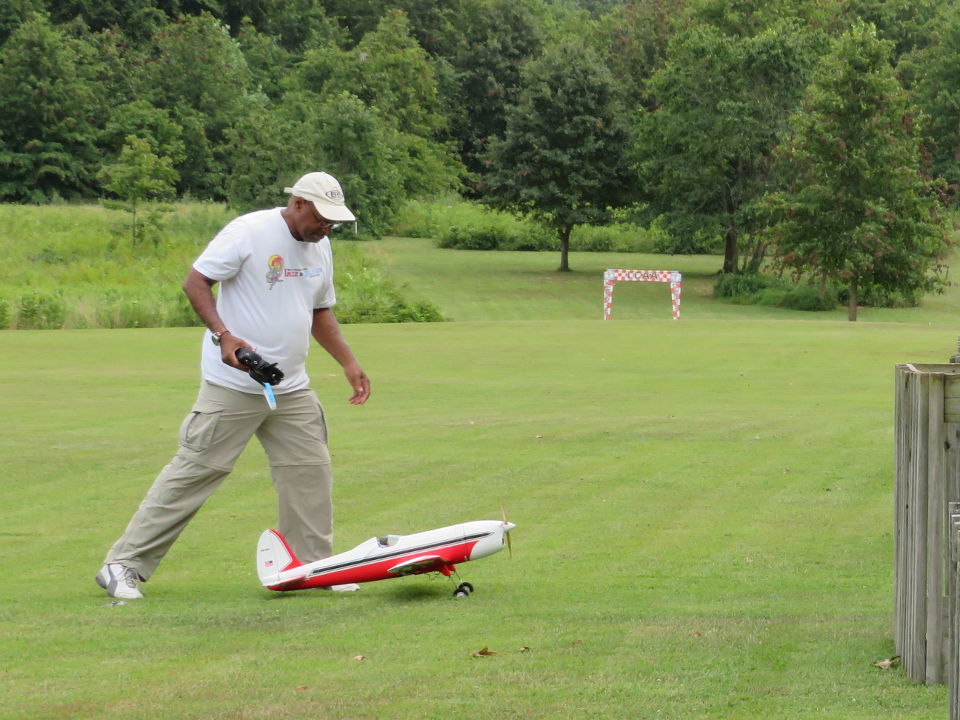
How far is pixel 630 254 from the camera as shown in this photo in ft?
237

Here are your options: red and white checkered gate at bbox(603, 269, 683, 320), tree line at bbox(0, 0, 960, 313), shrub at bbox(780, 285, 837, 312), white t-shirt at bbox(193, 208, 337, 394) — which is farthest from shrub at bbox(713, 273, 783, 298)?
white t-shirt at bbox(193, 208, 337, 394)

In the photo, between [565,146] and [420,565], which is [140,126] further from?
[420,565]

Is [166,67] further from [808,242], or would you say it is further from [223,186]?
[808,242]

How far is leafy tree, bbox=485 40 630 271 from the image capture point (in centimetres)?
5819

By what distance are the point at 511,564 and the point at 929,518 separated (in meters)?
3.57

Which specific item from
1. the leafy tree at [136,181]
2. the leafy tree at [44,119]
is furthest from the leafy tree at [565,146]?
the leafy tree at [44,119]

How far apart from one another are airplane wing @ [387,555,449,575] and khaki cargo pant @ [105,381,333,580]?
2.32 feet

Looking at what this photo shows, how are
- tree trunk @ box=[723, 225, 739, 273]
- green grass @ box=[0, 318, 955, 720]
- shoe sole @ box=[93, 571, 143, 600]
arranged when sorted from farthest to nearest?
tree trunk @ box=[723, 225, 739, 273] → shoe sole @ box=[93, 571, 143, 600] → green grass @ box=[0, 318, 955, 720]

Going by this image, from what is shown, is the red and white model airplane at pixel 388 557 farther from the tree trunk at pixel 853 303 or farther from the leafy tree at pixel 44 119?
the leafy tree at pixel 44 119

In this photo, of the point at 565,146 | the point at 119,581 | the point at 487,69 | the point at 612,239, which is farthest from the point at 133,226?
the point at 487,69

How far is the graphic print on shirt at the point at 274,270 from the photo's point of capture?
7.25 meters

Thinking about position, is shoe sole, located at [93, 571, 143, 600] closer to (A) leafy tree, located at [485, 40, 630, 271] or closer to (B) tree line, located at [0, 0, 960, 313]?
(B) tree line, located at [0, 0, 960, 313]

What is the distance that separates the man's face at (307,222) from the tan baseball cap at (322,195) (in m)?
0.04

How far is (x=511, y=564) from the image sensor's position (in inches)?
326
